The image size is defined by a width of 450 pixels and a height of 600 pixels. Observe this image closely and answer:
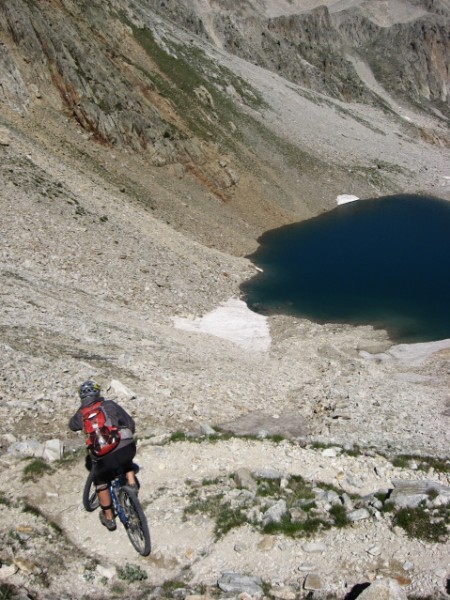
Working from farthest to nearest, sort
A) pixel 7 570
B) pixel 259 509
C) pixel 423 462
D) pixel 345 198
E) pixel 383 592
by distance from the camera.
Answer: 1. pixel 345 198
2. pixel 423 462
3. pixel 259 509
4. pixel 7 570
5. pixel 383 592

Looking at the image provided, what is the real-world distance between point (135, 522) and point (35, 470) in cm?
331

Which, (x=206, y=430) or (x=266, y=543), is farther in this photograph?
(x=206, y=430)

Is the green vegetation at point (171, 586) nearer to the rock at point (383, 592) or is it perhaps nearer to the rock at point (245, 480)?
the rock at point (383, 592)

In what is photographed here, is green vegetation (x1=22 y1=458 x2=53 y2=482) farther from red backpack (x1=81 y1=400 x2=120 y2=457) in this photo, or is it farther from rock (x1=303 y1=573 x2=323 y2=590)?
rock (x1=303 y1=573 x2=323 y2=590)

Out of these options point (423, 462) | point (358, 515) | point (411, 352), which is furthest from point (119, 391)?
point (411, 352)

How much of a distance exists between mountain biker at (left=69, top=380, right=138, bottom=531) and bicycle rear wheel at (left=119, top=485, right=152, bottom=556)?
22 cm

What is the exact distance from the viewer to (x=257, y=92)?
256 feet

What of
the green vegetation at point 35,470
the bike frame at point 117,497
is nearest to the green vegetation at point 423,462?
the bike frame at point 117,497

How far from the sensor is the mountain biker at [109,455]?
376 inches

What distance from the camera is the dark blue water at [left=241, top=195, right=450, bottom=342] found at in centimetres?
3494

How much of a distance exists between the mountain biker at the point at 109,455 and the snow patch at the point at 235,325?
1848 centimetres

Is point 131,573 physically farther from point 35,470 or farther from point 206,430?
point 206,430

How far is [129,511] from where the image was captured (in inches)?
379

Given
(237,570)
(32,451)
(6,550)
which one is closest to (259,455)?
(237,570)
